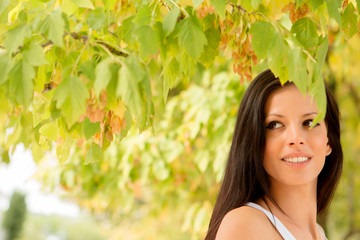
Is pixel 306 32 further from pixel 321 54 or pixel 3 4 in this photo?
pixel 3 4

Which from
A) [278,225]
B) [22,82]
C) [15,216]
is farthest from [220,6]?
[15,216]

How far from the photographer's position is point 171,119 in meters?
→ 4.89

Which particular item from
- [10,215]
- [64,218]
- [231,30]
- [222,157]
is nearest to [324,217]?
[222,157]

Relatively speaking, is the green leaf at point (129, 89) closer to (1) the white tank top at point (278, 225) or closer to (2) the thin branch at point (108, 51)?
(2) the thin branch at point (108, 51)

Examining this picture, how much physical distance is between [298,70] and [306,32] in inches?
13.9

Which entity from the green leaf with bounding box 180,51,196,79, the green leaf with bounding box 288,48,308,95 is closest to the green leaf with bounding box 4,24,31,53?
the green leaf with bounding box 180,51,196,79

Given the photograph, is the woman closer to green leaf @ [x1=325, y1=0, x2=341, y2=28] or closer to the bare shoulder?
the bare shoulder

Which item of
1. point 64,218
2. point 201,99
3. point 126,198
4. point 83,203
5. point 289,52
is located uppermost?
point 289,52

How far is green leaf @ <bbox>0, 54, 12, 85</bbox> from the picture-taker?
1.28 metres

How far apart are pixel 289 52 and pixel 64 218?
34.6 m

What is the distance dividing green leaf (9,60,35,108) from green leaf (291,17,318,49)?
81 cm

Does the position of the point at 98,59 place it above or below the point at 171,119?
above

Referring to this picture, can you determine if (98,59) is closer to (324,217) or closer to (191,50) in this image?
(191,50)

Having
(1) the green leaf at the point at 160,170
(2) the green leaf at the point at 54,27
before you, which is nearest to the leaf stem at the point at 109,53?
(2) the green leaf at the point at 54,27
